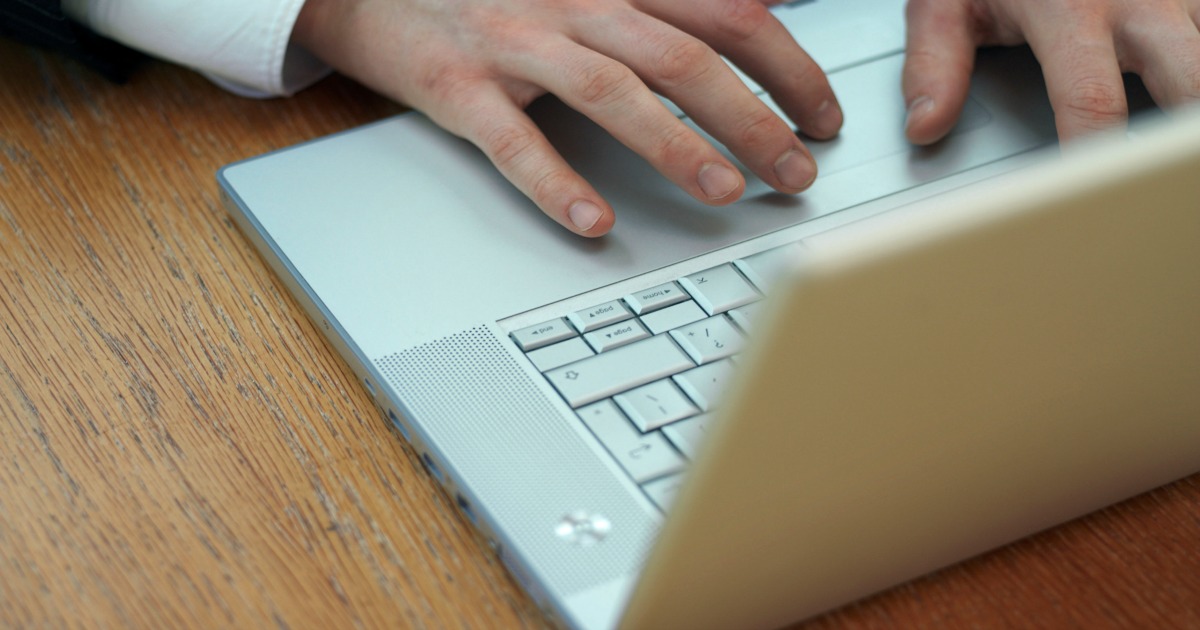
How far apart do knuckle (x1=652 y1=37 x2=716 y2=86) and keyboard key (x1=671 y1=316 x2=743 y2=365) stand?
18 cm

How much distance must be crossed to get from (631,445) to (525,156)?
21cm

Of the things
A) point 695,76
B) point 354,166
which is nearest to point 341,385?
point 354,166

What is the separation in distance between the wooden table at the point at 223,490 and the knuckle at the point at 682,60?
247 millimetres

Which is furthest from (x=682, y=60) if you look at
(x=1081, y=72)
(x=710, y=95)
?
(x=1081, y=72)

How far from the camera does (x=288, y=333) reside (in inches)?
21.9

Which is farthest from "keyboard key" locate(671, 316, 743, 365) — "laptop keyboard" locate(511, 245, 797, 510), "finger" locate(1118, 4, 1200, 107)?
"finger" locate(1118, 4, 1200, 107)

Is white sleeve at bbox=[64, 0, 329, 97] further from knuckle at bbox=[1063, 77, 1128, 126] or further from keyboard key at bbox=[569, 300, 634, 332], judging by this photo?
knuckle at bbox=[1063, 77, 1128, 126]

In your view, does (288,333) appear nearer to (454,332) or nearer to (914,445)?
(454,332)

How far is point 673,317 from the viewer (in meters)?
0.52

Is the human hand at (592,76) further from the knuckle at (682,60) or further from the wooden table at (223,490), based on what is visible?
the wooden table at (223,490)

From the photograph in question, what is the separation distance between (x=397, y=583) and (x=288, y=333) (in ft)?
0.56

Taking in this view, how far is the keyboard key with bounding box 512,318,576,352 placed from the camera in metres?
0.51

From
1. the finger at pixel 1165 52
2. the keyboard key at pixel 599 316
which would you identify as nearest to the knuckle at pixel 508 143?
the keyboard key at pixel 599 316

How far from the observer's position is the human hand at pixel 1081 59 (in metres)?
0.62
